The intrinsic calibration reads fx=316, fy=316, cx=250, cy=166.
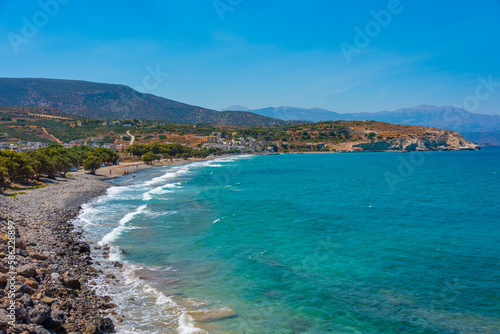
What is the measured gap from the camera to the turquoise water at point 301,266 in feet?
40.2

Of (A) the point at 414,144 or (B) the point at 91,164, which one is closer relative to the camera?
(B) the point at 91,164

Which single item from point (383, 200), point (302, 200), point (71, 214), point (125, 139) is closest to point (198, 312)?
point (71, 214)

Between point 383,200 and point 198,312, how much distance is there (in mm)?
32602

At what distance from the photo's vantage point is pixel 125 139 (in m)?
139

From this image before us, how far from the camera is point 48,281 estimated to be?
505 inches

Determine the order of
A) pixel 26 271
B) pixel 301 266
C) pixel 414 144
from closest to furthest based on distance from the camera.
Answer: pixel 26 271 → pixel 301 266 → pixel 414 144

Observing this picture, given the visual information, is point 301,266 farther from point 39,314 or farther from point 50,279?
point 39,314

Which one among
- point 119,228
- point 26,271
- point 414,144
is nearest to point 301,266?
point 26,271

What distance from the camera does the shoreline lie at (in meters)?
9.62

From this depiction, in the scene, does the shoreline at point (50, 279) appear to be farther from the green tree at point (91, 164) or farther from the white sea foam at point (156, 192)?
the green tree at point (91, 164)

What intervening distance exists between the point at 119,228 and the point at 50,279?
11.6m

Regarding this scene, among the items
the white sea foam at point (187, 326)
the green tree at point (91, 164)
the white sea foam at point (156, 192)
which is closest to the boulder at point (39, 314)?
the white sea foam at point (187, 326)

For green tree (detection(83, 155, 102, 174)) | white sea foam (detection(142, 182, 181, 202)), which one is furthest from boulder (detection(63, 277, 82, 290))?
green tree (detection(83, 155, 102, 174))

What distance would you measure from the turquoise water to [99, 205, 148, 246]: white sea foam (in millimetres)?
128
